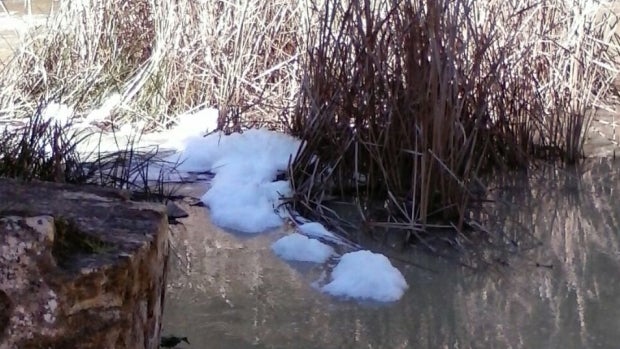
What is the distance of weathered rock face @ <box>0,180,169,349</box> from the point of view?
51.3 inches

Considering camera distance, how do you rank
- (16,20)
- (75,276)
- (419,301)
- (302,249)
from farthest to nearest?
(16,20), (302,249), (419,301), (75,276)

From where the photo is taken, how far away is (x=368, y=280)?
212 centimetres

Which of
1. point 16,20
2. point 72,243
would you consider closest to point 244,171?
point 72,243

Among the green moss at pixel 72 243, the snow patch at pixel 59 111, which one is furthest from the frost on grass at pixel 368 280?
the snow patch at pixel 59 111

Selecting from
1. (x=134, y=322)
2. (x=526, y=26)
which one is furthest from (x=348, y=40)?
(x=134, y=322)

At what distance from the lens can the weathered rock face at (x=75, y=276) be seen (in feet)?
4.27

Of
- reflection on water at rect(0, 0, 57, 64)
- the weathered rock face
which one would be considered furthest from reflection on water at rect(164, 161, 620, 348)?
reflection on water at rect(0, 0, 57, 64)

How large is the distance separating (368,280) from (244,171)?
3.43 ft

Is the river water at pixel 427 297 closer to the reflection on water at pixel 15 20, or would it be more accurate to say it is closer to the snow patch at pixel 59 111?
the snow patch at pixel 59 111

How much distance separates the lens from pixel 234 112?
11.5 ft

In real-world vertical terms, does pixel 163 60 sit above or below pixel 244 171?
above

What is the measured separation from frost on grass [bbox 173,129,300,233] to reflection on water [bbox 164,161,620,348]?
3.8 inches

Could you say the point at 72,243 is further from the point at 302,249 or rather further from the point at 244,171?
the point at 244,171

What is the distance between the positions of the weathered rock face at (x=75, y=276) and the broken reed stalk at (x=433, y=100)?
115cm
